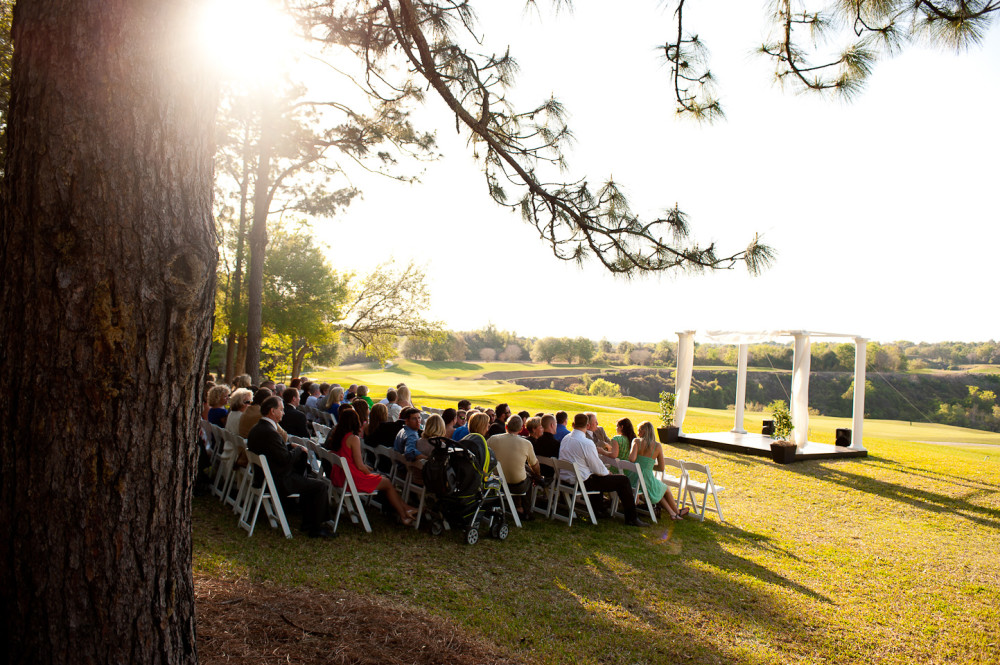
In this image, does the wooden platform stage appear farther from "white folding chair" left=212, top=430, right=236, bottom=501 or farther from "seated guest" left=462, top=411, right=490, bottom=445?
"white folding chair" left=212, top=430, right=236, bottom=501

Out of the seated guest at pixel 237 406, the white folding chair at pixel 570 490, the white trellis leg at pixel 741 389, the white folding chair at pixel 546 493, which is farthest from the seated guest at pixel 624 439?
the white trellis leg at pixel 741 389

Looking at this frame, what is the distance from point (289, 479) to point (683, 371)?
10.8 metres

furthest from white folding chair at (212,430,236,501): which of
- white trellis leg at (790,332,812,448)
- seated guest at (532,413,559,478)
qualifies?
white trellis leg at (790,332,812,448)

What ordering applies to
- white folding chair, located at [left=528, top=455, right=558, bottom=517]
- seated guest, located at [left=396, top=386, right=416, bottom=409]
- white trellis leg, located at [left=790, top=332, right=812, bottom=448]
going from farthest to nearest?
white trellis leg, located at [left=790, top=332, right=812, bottom=448], seated guest, located at [left=396, top=386, right=416, bottom=409], white folding chair, located at [left=528, top=455, right=558, bottom=517]

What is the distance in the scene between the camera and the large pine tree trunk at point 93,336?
1.81 m

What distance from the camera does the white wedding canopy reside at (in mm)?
11812

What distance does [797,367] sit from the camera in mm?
11953

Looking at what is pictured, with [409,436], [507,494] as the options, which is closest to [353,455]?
[409,436]

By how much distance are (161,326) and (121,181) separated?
19.1 inches

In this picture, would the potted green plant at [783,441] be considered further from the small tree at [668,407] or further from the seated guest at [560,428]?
the seated guest at [560,428]

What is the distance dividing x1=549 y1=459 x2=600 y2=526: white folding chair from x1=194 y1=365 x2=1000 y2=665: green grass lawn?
188 millimetres

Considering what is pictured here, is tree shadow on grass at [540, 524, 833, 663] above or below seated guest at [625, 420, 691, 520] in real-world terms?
below

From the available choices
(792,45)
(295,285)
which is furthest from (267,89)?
(792,45)

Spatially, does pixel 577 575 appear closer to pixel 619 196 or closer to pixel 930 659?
pixel 930 659
